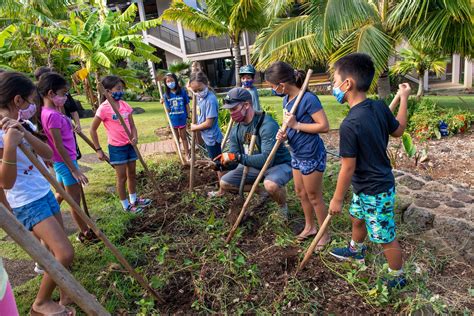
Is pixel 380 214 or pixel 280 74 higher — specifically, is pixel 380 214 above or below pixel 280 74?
below

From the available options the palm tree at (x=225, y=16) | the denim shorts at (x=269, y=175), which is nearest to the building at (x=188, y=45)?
the palm tree at (x=225, y=16)

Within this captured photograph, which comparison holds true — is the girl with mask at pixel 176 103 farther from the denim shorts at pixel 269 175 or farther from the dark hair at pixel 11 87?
the dark hair at pixel 11 87

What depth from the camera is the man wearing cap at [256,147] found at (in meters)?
3.31

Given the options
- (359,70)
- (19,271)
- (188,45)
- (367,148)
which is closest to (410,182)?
(367,148)

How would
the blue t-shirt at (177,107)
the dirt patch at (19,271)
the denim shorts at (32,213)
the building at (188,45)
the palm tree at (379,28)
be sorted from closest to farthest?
the denim shorts at (32,213) → the dirt patch at (19,271) → the blue t-shirt at (177,107) → the palm tree at (379,28) → the building at (188,45)

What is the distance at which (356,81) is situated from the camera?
230 centimetres

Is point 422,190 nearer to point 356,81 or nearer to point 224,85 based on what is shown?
point 356,81

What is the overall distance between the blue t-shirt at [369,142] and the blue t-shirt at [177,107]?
12.7ft

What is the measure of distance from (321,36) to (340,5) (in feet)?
2.57

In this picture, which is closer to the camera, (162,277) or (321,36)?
(162,277)

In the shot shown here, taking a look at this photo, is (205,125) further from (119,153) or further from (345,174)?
(345,174)

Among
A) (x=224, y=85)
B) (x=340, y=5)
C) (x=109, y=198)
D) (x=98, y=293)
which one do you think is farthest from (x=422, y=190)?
(x=224, y=85)

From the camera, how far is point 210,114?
436cm

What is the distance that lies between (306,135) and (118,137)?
2265 mm
